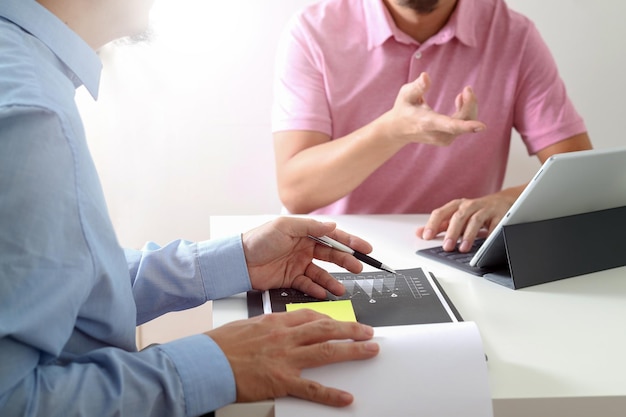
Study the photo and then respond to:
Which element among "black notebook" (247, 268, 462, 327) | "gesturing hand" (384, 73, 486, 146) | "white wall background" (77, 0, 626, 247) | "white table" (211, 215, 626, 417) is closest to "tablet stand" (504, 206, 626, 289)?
"white table" (211, 215, 626, 417)

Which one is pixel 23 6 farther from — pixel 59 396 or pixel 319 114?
pixel 319 114

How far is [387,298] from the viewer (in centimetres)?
98

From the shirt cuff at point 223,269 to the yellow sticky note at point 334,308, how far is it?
93mm

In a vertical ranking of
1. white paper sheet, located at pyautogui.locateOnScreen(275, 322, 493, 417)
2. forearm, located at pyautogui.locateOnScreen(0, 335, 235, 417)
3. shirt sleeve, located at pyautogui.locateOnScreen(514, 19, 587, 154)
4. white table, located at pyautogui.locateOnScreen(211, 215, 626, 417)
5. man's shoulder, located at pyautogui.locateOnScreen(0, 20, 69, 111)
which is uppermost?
man's shoulder, located at pyautogui.locateOnScreen(0, 20, 69, 111)

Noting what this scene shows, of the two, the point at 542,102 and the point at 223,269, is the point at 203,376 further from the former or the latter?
the point at 542,102

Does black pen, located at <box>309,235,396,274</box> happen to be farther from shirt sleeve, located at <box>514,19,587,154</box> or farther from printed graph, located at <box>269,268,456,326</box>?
shirt sleeve, located at <box>514,19,587,154</box>

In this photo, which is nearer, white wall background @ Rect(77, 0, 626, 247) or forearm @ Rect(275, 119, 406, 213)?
forearm @ Rect(275, 119, 406, 213)

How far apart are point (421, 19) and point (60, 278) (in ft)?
4.28

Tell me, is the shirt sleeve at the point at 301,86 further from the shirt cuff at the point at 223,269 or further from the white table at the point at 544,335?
the shirt cuff at the point at 223,269

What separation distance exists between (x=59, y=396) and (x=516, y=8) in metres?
1.77

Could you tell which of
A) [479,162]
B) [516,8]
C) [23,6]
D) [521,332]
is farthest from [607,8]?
[23,6]

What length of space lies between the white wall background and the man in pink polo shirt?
0.94 ft

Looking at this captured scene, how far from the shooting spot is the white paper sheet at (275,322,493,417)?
0.73m

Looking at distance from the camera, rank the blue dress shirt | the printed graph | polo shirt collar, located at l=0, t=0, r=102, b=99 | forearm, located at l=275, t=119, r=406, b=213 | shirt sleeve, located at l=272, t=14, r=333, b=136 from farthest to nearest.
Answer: shirt sleeve, located at l=272, t=14, r=333, b=136 → forearm, located at l=275, t=119, r=406, b=213 → the printed graph → polo shirt collar, located at l=0, t=0, r=102, b=99 → the blue dress shirt
